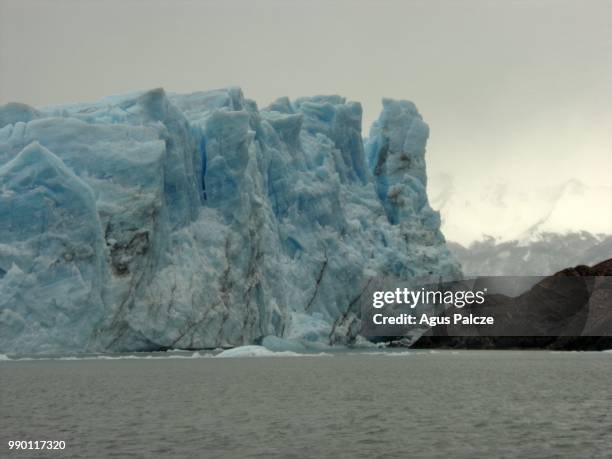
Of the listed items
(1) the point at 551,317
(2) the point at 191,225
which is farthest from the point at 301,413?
(1) the point at 551,317

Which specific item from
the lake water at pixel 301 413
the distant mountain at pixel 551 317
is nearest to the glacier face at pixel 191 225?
the lake water at pixel 301 413

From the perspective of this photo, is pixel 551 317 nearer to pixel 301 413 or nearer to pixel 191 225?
pixel 191 225

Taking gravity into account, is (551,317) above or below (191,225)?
below

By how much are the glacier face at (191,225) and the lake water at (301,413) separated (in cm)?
483

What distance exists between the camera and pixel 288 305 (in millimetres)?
50219

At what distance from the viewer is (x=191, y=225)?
146ft

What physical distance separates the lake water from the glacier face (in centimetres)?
483

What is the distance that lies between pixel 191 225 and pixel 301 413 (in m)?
25.4

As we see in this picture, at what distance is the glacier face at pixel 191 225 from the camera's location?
3772 cm

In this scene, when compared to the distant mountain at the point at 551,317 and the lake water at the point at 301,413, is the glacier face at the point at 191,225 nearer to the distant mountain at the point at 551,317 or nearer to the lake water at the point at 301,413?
the lake water at the point at 301,413

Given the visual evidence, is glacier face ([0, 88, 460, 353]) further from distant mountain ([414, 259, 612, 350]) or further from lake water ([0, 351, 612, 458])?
distant mountain ([414, 259, 612, 350])

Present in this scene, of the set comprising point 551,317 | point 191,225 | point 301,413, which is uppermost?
point 191,225

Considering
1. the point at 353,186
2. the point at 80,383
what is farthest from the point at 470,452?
the point at 353,186

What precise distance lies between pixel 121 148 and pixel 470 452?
98.7 feet
